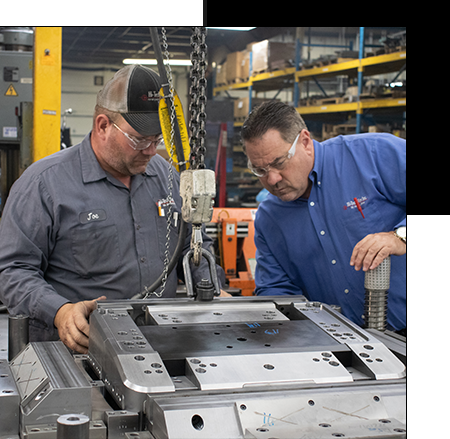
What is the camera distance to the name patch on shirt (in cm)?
206

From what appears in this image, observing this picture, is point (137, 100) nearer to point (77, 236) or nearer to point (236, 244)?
point (77, 236)

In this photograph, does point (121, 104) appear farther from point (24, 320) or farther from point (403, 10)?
point (403, 10)

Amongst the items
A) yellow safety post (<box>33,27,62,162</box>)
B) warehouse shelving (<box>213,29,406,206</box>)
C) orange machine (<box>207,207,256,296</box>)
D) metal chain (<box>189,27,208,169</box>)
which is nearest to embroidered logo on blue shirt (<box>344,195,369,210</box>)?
metal chain (<box>189,27,208,169</box>)

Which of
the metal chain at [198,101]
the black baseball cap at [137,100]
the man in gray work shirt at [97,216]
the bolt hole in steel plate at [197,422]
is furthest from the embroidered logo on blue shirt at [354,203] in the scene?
the bolt hole in steel plate at [197,422]


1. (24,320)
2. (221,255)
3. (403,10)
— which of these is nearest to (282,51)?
(221,255)

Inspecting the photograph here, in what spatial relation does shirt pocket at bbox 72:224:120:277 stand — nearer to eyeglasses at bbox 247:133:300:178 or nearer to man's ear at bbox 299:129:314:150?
eyeglasses at bbox 247:133:300:178

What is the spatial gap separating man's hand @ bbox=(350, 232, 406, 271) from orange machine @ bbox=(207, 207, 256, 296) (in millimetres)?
3269

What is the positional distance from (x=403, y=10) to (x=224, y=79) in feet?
37.0

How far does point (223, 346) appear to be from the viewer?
3.97ft

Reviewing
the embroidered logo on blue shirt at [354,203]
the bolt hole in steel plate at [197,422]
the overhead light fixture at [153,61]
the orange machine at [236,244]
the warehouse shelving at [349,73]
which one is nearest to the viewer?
the bolt hole in steel plate at [197,422]

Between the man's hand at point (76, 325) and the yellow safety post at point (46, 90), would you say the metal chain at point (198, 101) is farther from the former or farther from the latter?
the yellow safety post at point (46, 90)

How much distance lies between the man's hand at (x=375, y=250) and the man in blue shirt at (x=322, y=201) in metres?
0.43

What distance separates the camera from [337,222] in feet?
7.18

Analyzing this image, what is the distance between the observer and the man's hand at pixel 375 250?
1576 mm
